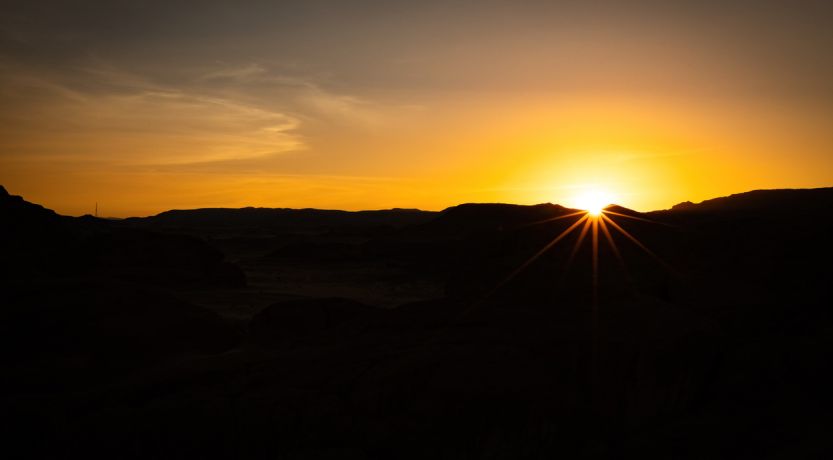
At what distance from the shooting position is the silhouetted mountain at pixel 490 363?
6.15m

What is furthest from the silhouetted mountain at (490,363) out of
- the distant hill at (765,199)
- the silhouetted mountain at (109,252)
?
the distant hill at (765,199)

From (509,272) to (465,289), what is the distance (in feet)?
5.51

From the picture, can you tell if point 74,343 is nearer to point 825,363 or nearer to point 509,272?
point 509,272

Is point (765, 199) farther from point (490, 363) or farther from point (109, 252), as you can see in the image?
point (109, 252)

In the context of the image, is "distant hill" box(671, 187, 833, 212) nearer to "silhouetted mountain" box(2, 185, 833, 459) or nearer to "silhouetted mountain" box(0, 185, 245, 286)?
"silhouetted mountain" box(2, 185, 833, 459)

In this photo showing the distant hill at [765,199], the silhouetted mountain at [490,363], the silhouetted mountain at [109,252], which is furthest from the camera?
the distant hill at [765,199]

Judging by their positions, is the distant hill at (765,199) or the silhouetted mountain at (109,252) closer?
the silhouetted mountain at (109,252)

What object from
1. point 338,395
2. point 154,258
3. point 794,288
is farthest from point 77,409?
point 154,258

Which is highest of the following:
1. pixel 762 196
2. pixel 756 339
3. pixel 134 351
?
pixel 762 196

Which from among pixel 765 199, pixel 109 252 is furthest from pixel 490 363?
pixel 765 199

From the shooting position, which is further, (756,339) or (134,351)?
(134,351)

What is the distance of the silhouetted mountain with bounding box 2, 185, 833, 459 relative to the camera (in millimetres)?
6148

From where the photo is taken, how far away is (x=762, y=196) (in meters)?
40.5

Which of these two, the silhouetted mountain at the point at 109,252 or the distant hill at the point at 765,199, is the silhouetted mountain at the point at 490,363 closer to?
the silhouetted mountain at the point at 109,252
